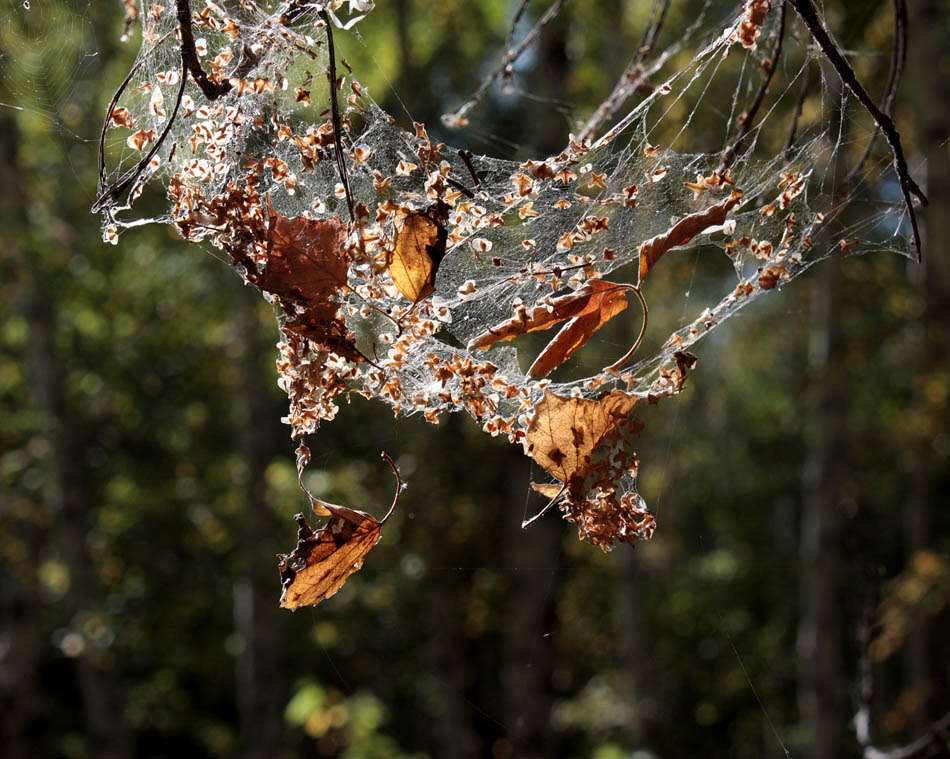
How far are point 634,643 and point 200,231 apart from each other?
7.96 m

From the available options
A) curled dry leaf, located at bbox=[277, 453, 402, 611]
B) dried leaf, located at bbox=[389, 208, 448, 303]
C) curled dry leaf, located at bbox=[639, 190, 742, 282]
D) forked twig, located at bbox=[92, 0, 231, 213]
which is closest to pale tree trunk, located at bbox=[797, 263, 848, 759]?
curled dry leaf, located at bbox=[639, 190, 742, 282]

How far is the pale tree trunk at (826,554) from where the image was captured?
5.25 meters

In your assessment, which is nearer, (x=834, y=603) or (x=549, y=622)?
(x=549, y=622)

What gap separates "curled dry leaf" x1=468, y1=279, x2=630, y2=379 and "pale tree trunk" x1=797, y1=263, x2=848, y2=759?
4.73 meters

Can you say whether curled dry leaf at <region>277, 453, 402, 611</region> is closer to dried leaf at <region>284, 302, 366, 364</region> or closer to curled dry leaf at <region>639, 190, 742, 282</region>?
dried leaf at <region>284, 302, 366, 364</region>

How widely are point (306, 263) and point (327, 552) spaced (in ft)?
1.27

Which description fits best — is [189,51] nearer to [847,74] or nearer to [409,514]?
[847,74]

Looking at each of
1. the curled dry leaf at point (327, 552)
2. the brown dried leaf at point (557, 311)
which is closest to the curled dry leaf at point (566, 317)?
the brown dried leaf at point (557, 311)

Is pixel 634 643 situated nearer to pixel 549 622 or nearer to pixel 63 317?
pixel 549 622

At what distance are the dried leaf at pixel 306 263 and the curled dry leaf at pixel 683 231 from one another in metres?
0.43

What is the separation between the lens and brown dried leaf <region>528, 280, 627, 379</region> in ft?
3.82

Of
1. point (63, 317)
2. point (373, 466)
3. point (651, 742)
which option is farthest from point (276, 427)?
point (651, 742)

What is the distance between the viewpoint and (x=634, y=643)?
8227 mm

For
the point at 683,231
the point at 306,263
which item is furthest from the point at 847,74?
the point at 306,263
